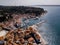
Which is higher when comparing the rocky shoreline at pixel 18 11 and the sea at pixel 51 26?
the rocky shoreline at pixel 18 11

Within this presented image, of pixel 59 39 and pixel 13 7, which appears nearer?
pixel 59 39

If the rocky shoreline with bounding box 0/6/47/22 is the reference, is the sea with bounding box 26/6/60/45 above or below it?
below

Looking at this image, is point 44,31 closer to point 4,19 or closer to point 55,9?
point 55,9

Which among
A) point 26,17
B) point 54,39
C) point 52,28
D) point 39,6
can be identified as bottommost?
point 54,39

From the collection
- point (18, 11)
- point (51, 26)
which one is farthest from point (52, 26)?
point (18, 11)

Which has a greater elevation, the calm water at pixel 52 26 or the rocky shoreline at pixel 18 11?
the rocky shoreline at pixel 18 11

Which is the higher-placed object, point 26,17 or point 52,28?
point 26,17

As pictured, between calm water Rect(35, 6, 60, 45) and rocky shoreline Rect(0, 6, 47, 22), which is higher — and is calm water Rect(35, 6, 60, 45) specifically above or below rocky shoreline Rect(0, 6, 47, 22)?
below

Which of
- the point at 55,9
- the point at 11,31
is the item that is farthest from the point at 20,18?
the point at 55,9
